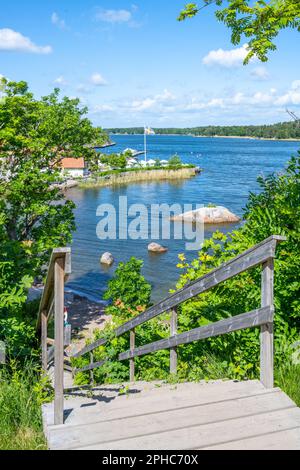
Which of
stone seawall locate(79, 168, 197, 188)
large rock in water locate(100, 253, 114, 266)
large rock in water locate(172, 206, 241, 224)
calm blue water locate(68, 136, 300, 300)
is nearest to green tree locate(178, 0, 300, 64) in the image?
calm blue water locate(68, 136, 300, 300)

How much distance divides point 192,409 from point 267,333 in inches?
30.5

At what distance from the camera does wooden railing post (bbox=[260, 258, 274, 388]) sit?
3.62 meters

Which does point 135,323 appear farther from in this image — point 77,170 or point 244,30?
point 77,170

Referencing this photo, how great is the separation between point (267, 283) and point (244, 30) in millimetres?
3298

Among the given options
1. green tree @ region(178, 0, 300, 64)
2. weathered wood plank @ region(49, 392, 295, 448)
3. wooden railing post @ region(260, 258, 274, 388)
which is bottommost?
weathered wood plank @ region(49, 392, 295, 448)

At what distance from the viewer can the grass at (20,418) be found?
332 cm

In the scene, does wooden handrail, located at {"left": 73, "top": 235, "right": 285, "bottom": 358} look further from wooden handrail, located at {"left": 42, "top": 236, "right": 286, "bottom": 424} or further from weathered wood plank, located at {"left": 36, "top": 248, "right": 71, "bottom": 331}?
weathered wood plank, located at {"left": 36, "top": 248, "right": 71, "bottom": 331}

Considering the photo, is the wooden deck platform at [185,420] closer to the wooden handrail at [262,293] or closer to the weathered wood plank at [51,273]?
the wooden handrail at [262,293]

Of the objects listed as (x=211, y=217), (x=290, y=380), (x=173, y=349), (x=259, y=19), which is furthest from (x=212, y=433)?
(x=211, y=217)

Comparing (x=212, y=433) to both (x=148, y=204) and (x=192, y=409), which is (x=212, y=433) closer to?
(x=192, y=409)

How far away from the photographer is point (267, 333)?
3703 mm

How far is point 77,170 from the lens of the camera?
74.1 meters

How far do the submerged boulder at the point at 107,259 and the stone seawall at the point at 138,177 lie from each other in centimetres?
3775
